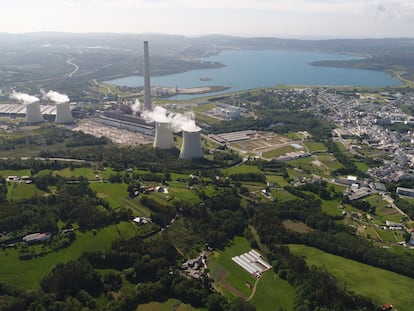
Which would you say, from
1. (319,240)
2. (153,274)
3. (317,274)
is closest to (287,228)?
(319,240)

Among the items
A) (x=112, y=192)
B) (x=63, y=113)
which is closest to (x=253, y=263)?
(x=112, y=192)

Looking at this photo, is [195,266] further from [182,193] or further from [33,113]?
[33,113]

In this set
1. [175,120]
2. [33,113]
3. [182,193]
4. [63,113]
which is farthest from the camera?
[63,113]

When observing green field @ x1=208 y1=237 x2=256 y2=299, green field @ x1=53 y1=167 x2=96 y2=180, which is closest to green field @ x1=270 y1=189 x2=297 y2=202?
green field @ x1=208 y1=237 x2=256 y2=299

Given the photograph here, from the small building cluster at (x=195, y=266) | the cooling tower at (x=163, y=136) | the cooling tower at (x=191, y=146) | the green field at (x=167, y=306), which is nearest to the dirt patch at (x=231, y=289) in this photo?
the small building cluster at (x=195, y=266)

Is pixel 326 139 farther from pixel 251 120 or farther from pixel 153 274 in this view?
pixel 153 274

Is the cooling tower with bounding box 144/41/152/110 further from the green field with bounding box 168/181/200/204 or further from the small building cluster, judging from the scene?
the small building cluster
